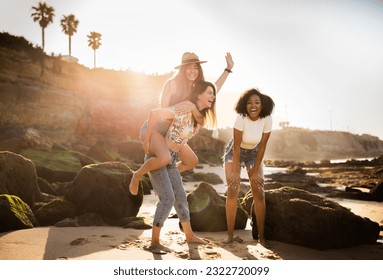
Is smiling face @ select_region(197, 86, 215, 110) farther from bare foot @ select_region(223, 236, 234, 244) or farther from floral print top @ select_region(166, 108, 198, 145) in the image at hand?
bare foot @ select_region(223, 236, 234, 244)

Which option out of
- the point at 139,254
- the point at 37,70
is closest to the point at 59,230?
the point at 139,254

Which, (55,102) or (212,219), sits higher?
(55,102)

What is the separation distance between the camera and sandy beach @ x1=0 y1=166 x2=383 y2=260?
397 cm

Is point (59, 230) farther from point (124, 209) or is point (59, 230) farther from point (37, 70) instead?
point (37, 70)

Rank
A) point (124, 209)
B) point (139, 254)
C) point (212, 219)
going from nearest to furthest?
point (139, 254)
point (212, 219)
point (124, 209)

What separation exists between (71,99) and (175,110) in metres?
30.5

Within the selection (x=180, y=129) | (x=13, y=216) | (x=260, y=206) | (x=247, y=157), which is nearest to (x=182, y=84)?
(x=180, y=129)

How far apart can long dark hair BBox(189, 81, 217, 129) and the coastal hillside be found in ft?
58.5

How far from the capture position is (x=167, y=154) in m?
4.13

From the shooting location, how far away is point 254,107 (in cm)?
455

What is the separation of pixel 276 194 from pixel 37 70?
95.2 ft

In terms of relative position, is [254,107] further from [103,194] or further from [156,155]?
[103,194]

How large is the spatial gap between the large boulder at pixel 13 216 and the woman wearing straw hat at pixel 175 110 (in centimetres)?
185

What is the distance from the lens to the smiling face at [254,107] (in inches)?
179
